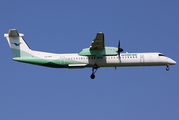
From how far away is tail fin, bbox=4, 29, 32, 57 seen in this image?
27925 millimetres

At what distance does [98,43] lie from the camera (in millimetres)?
27000

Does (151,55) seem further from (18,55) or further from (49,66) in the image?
(18,55)

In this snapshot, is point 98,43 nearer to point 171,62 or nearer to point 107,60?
point 107,60

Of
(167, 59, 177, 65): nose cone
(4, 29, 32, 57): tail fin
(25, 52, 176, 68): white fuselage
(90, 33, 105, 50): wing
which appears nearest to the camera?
(90, 33, 105, 50): wing

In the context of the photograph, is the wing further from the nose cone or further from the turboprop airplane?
the nose cone

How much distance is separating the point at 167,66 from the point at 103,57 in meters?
6.87

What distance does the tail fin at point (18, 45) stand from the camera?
91.6ft

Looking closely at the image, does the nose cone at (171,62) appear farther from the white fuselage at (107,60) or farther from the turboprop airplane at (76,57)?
the turboprop airplane at (76,57)

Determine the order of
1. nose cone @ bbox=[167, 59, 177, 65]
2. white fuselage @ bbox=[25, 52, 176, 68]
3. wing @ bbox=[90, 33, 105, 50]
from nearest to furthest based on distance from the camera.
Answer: wing @ bbox=[90, 33, 105, 50] < white fuselage @ bbox=[25, 52, 176, 68] < nose cone @ bbox=[167, 59, 177, 65]

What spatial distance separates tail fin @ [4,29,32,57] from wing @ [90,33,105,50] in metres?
6.32

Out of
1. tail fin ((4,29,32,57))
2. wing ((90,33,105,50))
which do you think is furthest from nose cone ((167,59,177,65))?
tail fin ((4,29,32,57))

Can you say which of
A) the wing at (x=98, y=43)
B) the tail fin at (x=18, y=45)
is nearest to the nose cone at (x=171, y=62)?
the wing at (x=98, y=43)

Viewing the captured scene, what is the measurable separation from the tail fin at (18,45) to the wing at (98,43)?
6323 mm

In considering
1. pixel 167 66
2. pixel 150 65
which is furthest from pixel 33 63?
pixel 167 66
